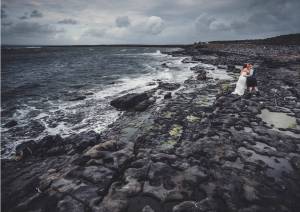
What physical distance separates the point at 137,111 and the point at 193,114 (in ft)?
12.2

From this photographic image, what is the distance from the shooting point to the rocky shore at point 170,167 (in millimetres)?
5812

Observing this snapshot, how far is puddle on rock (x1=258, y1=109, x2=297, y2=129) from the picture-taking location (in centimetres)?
1036

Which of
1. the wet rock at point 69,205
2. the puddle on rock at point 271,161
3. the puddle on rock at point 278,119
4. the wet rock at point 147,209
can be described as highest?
the puddle on rock at point 278,119

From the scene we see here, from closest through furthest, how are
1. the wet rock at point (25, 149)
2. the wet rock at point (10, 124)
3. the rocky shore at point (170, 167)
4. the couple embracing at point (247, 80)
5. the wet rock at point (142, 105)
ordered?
the rocky shore at point (170, 167) < the wet rock at point (25, 149) < the wet rock at point (10, 124) < the wet rock at point (142, 105) < the couple embracing at point (247, 80)

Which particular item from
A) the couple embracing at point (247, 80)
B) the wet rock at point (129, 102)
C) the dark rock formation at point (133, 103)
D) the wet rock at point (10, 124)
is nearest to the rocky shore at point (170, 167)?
the dark rock formation at point (133, 103)

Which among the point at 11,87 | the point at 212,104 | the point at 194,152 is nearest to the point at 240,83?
the point at 212,104

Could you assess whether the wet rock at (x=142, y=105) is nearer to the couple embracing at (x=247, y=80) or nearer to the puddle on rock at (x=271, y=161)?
the couple embracing at (x=247, y=80)

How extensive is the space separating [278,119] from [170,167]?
286 inches

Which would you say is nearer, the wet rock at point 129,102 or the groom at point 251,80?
the wet rock at point 129,102

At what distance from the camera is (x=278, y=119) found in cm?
1110

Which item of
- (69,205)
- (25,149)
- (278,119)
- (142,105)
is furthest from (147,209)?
(142,105)

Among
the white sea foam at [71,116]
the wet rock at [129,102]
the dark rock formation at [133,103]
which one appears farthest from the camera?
the wet rock at [129,102]

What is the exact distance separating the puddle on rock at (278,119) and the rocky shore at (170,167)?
46mm

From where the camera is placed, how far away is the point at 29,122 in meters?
13.0
